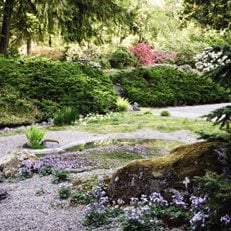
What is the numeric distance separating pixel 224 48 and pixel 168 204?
155cm

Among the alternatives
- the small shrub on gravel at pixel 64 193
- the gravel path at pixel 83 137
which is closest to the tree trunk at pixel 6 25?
the gravel path at pixel 83 137

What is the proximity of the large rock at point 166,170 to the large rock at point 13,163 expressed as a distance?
86.4 inches

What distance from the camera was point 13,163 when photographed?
21.4 ft

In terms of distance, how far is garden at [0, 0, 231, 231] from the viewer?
3.68m

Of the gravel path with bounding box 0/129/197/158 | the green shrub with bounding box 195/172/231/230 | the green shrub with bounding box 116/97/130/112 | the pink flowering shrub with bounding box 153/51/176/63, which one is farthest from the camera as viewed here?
the pink flowering shrub with bounding box 153/51/176/63

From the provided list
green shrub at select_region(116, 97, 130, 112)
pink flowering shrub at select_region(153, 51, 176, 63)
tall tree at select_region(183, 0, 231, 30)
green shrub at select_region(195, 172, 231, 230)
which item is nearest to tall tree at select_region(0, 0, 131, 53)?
green shrub at select_region(116, 97, 130, 112)

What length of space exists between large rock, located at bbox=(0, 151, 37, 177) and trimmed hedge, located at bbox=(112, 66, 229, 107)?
9.64 m

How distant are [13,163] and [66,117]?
4.81 m

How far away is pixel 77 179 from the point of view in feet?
18.1

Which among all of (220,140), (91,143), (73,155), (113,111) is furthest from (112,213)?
(113,111)

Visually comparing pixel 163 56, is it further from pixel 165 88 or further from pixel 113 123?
pixel 113 123

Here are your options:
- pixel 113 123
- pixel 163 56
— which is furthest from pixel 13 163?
pixel 163 56

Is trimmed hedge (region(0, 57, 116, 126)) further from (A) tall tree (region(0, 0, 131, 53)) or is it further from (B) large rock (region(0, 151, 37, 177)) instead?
(B) large rock (region(0, 151, 37, 177))

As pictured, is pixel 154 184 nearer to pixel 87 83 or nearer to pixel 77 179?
pixel 77 179
